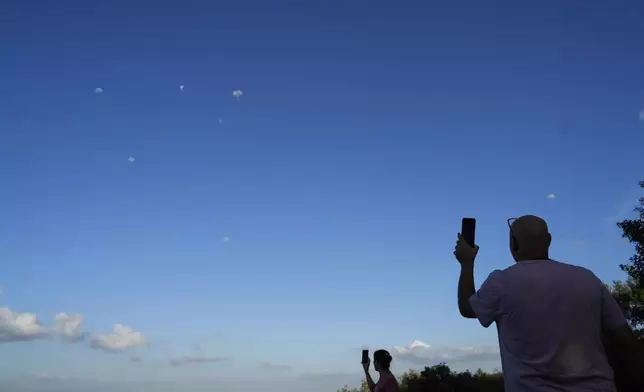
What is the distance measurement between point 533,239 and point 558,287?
34 cm

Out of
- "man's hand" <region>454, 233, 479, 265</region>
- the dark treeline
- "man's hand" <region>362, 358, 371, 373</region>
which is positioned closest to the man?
"man's hand" <region>454, 233, 479, 265</region>

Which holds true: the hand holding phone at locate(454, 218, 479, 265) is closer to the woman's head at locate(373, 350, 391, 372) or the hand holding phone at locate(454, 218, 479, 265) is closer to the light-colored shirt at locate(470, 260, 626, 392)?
the light-colored shirt at locate(470, 260, 626, 392)

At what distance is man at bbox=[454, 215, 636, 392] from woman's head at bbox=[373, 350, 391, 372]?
20.5 ft

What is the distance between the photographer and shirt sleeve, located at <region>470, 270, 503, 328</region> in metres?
3.13

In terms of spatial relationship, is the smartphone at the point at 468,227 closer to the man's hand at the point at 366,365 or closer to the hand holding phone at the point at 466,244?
the hand holding phone at the point at 466,244

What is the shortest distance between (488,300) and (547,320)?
33 cm

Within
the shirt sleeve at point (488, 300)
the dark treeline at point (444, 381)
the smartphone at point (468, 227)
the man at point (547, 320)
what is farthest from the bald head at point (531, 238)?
the dark treeline at point (444, 381)

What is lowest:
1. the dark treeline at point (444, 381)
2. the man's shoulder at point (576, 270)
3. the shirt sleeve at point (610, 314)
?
the dark treeline at point (444, 381)

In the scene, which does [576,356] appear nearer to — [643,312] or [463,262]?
[463,262]

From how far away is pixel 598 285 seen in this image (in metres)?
3.14

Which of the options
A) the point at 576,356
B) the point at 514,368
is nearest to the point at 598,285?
the point at 576,356

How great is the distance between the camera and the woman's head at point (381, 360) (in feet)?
30.3

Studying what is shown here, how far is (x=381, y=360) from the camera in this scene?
9.23 m

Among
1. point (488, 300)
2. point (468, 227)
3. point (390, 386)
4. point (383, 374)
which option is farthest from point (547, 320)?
point (383, 374)
